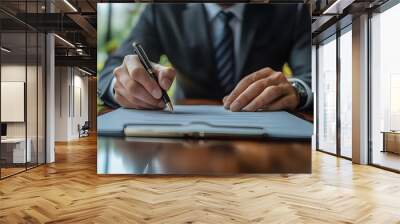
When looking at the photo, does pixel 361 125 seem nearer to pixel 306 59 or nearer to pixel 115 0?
pixel 306 59

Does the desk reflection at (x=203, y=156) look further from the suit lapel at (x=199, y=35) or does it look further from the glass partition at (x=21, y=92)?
the glass partition at (x=21, y=92)

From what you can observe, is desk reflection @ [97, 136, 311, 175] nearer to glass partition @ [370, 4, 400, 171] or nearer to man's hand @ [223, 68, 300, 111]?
man's hand @ [223, 68, 300, 111]

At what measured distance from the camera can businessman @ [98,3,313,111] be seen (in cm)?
605

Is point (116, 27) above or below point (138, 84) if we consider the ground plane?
above

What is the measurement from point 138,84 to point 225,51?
1.50 m

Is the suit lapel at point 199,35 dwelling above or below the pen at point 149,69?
above

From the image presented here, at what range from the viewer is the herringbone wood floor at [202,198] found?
12.7 feet

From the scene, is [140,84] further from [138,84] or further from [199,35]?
[199,35]

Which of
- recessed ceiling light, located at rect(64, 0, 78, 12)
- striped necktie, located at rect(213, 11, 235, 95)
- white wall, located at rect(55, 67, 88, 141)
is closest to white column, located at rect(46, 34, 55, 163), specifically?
recessed ceiling light, located at rect(64, 0, 78, 12)

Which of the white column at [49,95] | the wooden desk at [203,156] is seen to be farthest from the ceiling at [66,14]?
the wooden desk at [203,156]

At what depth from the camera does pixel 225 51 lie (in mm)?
6090

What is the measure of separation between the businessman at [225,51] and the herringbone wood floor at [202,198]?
1.30 meters

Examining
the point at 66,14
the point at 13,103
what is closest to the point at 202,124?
the point at 13,103

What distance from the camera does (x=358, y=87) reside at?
26.2ft
